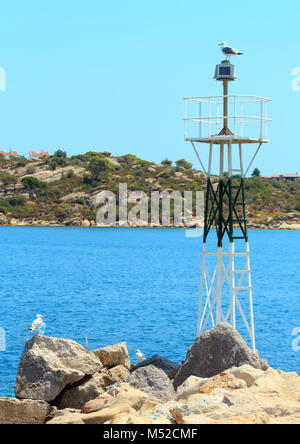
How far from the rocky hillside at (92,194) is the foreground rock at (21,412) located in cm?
13897

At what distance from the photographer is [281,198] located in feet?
531

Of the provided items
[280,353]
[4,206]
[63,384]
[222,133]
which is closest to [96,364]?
[63,384]

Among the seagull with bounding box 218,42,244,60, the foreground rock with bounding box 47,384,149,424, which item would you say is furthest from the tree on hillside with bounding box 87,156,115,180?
the foreground rock with bounding box 47,384,149,424

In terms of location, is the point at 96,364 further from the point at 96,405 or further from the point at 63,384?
the point at 96,405

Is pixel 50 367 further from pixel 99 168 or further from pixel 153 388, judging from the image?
pixel 99 168

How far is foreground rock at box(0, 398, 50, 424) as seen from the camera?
15398 mm

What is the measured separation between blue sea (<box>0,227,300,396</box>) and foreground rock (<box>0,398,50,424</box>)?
639 centimetres

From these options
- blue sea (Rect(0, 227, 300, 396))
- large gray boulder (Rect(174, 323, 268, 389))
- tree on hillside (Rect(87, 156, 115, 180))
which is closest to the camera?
large gray boulder (Rect(174, 323, 268, 389))

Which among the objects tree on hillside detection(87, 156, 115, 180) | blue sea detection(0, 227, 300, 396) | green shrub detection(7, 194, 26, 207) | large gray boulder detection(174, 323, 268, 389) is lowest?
blue sea detection(0, 227, 300, 396)

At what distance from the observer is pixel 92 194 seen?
523 feet

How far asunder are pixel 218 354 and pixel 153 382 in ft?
5.44

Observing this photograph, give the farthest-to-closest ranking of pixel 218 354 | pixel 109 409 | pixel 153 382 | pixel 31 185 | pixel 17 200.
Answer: pixel 31 185
pixel 17 200
pixel 218 354
pixel 153 382
pixel 109 409

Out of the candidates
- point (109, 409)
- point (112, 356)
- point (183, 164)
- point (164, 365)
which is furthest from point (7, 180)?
point (109, 409)

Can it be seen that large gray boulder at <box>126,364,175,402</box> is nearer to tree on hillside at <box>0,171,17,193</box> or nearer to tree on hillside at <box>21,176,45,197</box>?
tree on hillside at <box>21,176,45,197</box>
